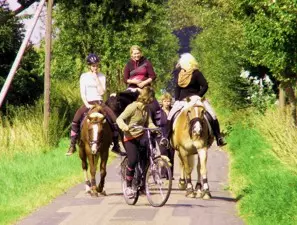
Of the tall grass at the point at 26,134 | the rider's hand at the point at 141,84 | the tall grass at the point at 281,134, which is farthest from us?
the tall grass at the point at 26,134

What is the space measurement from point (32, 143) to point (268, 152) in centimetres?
798

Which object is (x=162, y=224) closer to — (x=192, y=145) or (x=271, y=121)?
(x=192, y=145)

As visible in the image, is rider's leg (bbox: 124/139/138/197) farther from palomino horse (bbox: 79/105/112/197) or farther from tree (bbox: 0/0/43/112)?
tree (bbox: 0/0/43/112)

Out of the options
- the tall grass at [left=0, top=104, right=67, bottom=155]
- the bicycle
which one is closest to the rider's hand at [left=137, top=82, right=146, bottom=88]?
the bicycle

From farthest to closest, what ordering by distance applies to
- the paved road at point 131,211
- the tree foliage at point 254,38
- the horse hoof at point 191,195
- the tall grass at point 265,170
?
the tree foliage at point 254,38 → the horse hoof at point 191,195 → the paved road at point 131,211 → the tall grass at point 265,170

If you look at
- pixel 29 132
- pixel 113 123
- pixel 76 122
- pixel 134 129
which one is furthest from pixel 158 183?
pixel 29 132

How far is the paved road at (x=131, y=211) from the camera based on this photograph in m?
12.7

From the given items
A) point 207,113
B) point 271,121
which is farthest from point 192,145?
point 271,121

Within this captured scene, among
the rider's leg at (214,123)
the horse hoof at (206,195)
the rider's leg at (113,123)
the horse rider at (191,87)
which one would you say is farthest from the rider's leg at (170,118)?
the horse hoof at (206,195)

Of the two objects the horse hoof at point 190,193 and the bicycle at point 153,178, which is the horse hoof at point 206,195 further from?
the bicycle at point 153,178

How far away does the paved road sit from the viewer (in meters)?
12.7

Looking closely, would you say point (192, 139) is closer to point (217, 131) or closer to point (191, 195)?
point (217, 131)

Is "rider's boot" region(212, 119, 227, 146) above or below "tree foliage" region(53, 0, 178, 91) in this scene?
below

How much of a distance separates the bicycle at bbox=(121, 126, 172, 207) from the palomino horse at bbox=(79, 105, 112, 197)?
1.28 meters
